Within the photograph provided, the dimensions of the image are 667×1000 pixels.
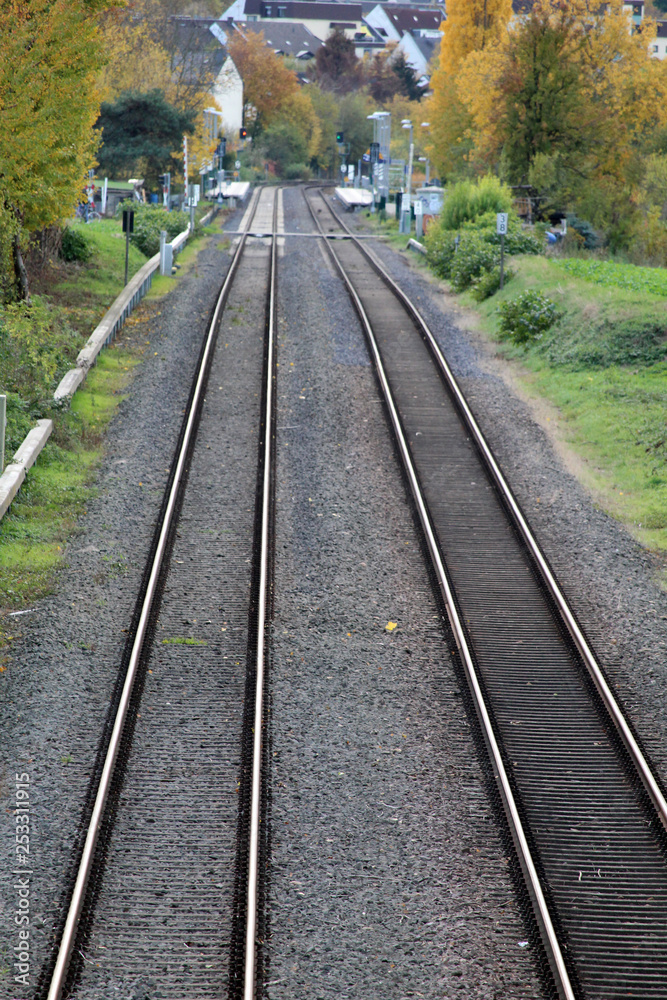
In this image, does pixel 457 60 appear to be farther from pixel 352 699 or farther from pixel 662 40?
pixel 662 40

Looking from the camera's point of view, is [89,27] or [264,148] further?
[264,148]

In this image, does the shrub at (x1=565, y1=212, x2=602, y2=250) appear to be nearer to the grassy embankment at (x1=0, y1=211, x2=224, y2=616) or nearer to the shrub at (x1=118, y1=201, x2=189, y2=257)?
the shrub at (x1=118, y1=201, x2=189, y2=257)

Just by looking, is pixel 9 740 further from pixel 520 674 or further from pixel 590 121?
pixel 590 121

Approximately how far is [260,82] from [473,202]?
71218mm

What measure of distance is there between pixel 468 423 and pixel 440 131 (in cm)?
4095

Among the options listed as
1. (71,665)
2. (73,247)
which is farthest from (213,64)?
(71,665)

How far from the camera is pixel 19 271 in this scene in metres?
21.0

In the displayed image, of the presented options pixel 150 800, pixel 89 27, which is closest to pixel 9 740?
pixel 150 800

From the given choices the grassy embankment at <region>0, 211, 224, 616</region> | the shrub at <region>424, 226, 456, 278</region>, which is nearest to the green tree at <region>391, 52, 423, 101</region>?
the shrub at <region>424, 226, 456, 278</region>

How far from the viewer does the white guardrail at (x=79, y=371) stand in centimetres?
1200

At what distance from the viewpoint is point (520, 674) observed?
8945 mm

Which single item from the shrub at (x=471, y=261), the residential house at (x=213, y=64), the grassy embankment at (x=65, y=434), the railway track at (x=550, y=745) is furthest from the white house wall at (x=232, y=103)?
the railway track at (x=550, y=745)

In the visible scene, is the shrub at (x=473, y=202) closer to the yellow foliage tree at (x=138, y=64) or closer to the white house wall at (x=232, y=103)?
the yellow foliage tree at (x=138, y=64)

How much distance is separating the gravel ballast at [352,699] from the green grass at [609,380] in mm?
625
